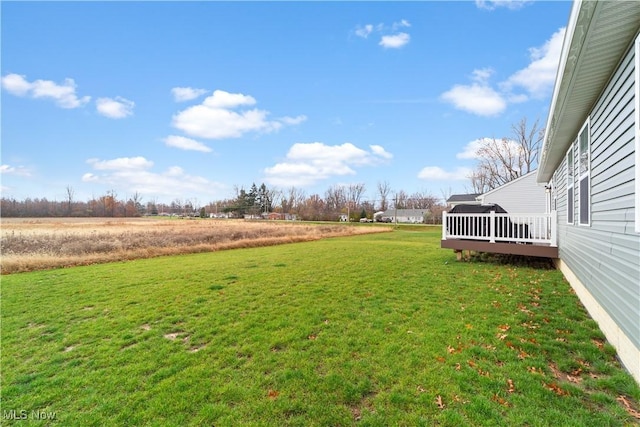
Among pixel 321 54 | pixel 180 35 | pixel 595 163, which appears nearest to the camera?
pixel 595 163

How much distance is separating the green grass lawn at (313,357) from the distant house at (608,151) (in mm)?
508

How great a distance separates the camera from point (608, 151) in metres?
3.36

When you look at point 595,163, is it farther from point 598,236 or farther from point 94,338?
point 94,338

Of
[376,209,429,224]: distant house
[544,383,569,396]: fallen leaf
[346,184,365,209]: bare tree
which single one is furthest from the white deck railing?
[346,184,365,209]: bare tree

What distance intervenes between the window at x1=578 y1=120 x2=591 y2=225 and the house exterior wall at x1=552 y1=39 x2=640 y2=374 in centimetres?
19

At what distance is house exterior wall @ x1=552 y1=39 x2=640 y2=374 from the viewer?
2531 millimetres

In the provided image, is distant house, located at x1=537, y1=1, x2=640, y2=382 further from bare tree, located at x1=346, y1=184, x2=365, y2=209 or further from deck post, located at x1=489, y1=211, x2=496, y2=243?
bare tree, located at x1=346, y1=184, x2=365, y2=209

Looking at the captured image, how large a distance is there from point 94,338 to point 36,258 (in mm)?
8841

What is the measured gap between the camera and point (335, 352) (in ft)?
10.6

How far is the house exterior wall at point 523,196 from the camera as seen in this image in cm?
1695

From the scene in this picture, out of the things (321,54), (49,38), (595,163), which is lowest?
(595,163)

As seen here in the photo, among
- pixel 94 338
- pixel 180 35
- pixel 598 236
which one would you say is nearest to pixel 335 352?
pixel 94 338

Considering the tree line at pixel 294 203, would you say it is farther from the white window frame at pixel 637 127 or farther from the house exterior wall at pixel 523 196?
the white window frame at pixel 637 127

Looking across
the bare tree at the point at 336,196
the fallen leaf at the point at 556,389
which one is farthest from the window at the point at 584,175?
the bare tree at the point at 336,196
